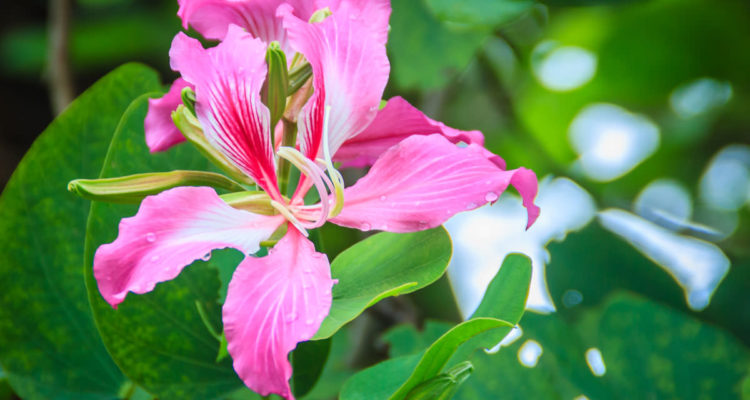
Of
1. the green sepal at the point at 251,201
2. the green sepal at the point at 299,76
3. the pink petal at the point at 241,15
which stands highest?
the pink petal at the point at 241,15

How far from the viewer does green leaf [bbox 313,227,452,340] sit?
22.9 inches

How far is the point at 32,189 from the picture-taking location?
70 centimetres

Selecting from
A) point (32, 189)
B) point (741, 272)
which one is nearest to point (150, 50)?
point (32, 189)

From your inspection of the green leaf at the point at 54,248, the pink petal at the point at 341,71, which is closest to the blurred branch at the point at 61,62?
the green leaf at the point at 54,248

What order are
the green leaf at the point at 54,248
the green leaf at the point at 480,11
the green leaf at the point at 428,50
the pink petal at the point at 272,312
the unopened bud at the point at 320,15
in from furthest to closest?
1. the green leaf at the point at 428,50
2. the green leaf at the point at 480,11
3. the green leaf at the point at 54,248
4. the unopened bud at the point at 320,15
5. the pink petal at the point at 272,312

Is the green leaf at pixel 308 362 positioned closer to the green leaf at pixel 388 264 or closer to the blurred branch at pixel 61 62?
the green leaf at pixel 388 264

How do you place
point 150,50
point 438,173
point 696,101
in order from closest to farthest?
point 438,173 < point 150,50 < point 696,101

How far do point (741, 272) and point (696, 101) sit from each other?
3.39 feet

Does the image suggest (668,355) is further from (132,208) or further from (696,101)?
(696,101)

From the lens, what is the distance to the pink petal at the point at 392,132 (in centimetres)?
59

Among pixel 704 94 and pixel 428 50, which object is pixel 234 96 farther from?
pixel 704 94

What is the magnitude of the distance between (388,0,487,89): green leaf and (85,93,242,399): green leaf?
2.28ft

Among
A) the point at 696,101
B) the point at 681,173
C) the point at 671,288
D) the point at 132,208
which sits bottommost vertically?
the point at 681,173

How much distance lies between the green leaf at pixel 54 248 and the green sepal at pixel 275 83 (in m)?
0.19
